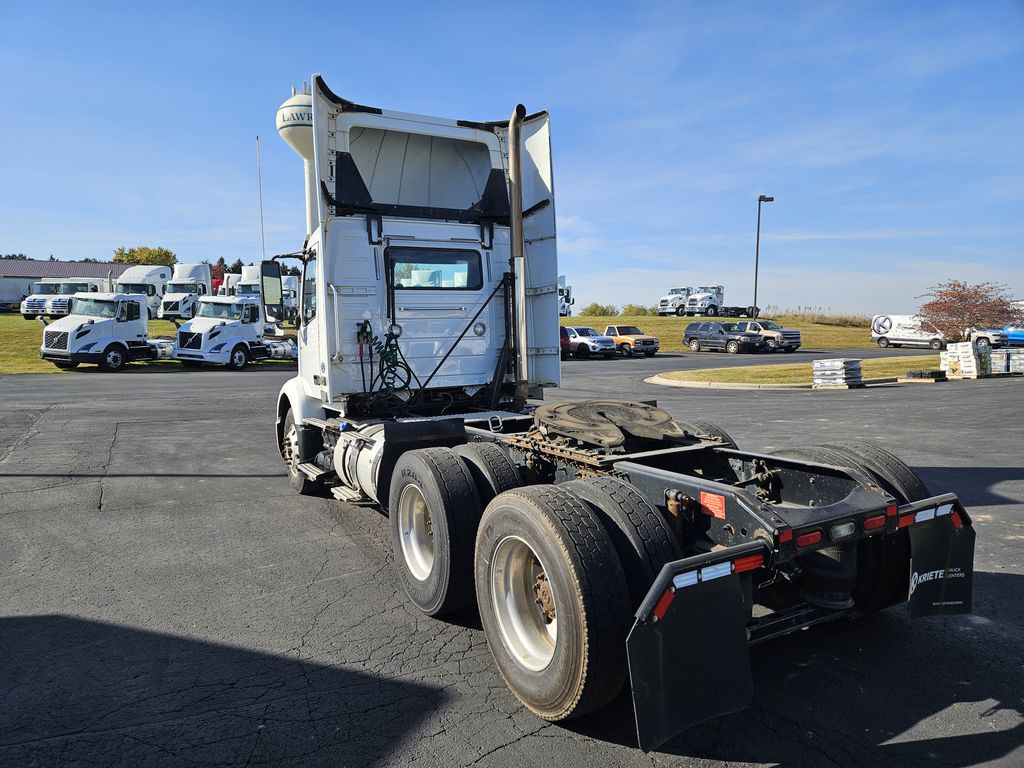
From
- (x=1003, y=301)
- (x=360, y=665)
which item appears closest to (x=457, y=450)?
(x=360, y=665)

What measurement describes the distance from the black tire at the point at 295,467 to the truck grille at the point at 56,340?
2118 cm

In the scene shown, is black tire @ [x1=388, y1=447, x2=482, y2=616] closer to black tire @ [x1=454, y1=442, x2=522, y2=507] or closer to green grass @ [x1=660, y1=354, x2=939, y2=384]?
black tire @ [x1=454, y1=442, x2=522, y2=507]

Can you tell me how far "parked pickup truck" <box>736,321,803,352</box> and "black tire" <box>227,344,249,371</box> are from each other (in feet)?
86.2

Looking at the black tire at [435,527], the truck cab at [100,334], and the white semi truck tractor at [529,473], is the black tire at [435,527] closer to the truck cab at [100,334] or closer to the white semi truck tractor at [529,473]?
the white semi truck tractor at [529,473]

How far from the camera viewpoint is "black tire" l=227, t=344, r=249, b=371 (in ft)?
89.2

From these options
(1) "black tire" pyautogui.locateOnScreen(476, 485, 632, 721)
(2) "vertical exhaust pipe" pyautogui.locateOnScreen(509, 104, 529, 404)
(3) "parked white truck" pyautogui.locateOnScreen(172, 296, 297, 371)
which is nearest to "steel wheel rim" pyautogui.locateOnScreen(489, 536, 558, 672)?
(1) "black tire" pyautogui.locateOnScreen(476, 485, 632, 721)

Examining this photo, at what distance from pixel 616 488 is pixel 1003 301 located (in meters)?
38.7

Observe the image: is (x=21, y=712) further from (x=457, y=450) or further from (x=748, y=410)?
(x=748, y=410)

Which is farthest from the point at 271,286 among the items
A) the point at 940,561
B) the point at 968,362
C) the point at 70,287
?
the point at 70,287

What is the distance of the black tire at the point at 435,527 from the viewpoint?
13.8 feet

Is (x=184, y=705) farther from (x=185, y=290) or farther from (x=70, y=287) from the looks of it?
(x=70, y=287)

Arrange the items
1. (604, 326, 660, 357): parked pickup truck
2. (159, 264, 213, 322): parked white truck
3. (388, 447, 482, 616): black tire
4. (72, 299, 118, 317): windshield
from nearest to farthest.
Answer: (388, 447, 482, 616): black tire, (72, 299, 118, 317): windshield, (604, 326, 660, 357): parked pickup truck, (159, 264, 213, 322): parked white truck

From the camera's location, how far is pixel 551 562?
3.13 metres

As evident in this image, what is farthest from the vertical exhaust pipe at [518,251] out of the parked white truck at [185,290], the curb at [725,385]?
the parked white truck at [185,290]
